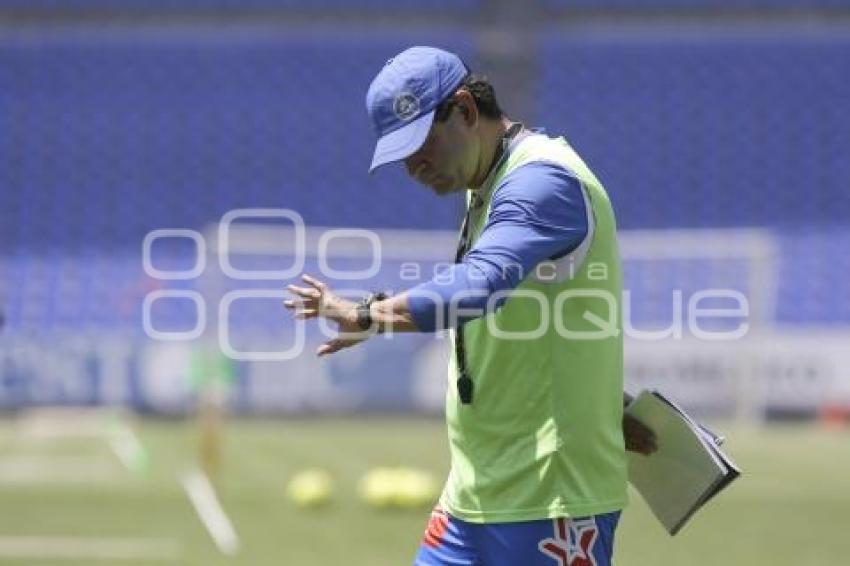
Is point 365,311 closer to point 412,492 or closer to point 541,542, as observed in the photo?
point 541,542

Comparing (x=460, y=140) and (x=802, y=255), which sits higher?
(x=460, y=140)

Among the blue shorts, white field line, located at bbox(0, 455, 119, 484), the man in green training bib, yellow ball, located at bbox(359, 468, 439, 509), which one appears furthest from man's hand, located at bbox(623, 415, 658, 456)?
white field line, located at bbox(0, 455, 119, 484)

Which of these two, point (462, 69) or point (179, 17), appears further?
point (179, 17)

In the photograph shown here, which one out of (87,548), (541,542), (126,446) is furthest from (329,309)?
(126,446)

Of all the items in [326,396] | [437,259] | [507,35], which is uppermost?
[507,35]

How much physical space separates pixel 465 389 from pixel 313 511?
783 centimetres

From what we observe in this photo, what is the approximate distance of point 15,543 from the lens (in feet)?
32.7

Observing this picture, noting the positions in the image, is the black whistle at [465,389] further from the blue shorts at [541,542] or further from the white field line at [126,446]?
the white field line at [126,446]

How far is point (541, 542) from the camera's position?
3.93m

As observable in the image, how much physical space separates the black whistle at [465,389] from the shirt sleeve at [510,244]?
1.15ft

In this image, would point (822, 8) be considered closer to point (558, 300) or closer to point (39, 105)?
point (39, 105)

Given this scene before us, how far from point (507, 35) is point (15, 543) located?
1538 cm

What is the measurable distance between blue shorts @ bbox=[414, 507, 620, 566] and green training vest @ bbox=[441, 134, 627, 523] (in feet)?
0.08

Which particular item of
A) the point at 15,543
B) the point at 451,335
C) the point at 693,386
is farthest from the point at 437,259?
the point at 451,335
